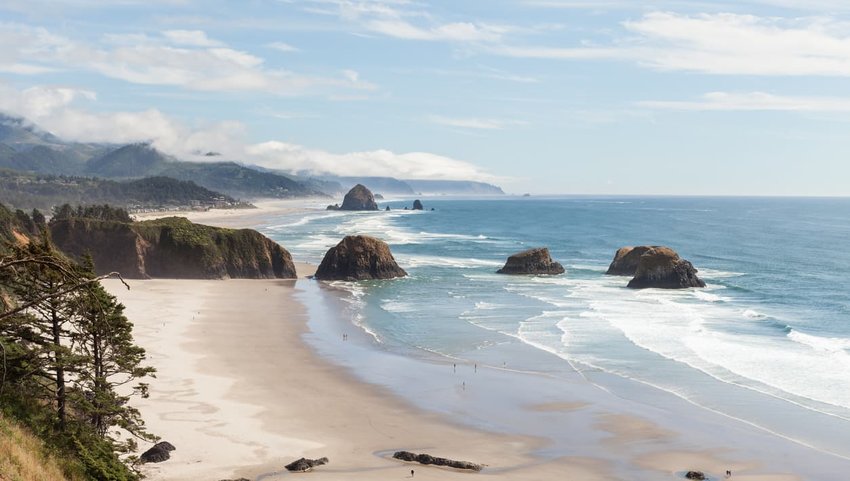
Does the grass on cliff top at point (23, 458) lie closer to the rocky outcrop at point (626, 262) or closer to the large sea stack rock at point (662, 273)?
the large sea stack rock at point (662, 273)

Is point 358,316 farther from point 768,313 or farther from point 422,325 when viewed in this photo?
point 768,313

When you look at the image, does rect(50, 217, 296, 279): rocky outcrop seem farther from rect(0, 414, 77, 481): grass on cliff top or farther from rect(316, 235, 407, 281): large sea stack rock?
rect(0, 414, 77, 481): grass on cliff top

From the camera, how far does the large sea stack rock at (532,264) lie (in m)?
93.4

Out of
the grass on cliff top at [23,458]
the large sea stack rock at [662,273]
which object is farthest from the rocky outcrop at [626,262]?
the grass on cliff top at [23,458]

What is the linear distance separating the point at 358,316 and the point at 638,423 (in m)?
32.7

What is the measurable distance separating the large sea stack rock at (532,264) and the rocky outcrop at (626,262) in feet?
21.3

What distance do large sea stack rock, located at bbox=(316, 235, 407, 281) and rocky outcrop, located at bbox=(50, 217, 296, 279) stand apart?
4.64m

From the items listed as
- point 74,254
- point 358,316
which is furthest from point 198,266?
point 358,316

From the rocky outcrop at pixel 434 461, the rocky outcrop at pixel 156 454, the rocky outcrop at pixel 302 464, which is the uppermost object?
the rocky outcrop at pixel 156 454

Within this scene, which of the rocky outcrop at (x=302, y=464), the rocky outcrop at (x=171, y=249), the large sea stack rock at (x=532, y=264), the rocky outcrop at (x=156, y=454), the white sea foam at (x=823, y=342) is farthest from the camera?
the large sea stack rock at (x=532, y=264)

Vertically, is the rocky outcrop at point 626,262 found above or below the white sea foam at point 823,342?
above

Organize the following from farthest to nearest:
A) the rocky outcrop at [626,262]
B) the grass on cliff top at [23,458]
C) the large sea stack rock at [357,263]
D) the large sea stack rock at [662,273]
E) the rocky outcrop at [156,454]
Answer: the rocky outcrop at [626,262] → the large sea stack rock at [357,263] → the large sea stack rock at [662,273] → the rocky outcrop at [156,454] → the grass on cliff top at [23,458]

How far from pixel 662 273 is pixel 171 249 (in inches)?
2016

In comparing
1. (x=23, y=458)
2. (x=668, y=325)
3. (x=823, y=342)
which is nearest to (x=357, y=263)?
(x=668, y=325)
